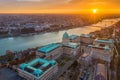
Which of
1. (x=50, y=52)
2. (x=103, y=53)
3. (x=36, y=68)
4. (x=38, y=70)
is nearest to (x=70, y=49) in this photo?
(x=50, y=52)

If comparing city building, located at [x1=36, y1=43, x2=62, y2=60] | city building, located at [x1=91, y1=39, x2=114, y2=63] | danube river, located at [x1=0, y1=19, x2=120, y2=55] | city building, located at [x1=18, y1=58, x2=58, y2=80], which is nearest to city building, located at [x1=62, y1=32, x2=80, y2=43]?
city building, located at [x1=36, y1=43, x2=62, y2=60]

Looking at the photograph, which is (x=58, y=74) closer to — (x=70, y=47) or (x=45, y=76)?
(x=45, y=76)

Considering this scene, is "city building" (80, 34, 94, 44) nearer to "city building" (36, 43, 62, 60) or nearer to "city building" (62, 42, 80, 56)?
"city building" (62, 42, 80, 56)

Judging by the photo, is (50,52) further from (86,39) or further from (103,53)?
(86,39)

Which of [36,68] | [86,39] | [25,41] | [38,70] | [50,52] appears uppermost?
[86,39]

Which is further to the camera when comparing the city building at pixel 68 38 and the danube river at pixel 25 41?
the danube river at pixel 25 41

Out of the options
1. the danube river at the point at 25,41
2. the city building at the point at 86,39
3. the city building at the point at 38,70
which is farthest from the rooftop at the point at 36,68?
the city building at the point at 86,39

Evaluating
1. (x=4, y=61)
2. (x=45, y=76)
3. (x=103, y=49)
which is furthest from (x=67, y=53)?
(x=4, y=61)

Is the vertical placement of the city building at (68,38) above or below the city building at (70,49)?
above

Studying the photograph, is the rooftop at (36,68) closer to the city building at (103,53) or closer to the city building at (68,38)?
the city building at (103,53)

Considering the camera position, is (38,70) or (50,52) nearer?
(38,70)
